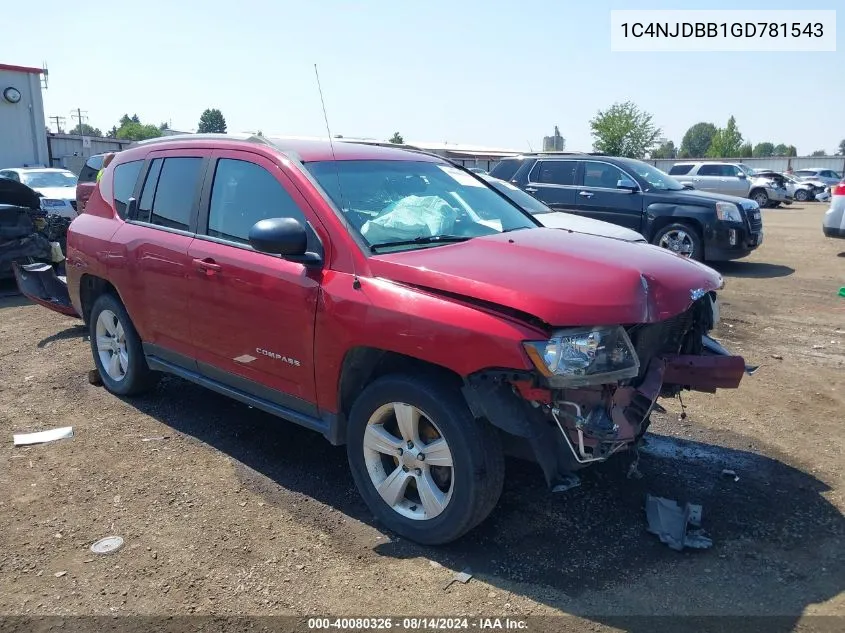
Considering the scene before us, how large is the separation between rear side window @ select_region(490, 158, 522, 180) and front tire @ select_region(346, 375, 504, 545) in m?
9.90

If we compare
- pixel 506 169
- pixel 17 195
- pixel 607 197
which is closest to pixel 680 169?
pixel 506 169

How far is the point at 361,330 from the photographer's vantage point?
3.48 meters

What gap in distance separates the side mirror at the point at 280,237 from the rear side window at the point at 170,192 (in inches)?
48.0

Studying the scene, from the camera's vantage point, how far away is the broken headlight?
3.01 metres

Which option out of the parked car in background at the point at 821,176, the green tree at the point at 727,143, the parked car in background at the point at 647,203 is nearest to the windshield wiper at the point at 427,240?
the parked car in background at the point at 647,203

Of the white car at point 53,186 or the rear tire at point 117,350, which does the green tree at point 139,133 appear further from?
the rear tire at point 117,350

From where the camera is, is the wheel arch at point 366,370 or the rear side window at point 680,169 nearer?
the wheel arch at point 366,370

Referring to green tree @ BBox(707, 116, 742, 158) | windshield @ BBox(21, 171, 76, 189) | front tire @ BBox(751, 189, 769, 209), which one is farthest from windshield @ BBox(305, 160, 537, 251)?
green tree @ BBox(707, 116, 742, 158)

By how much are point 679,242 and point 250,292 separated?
9148mm

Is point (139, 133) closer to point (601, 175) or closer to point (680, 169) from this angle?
point (680, 169)

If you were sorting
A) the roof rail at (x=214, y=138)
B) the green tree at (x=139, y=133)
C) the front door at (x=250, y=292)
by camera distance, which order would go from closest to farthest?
the front door at (x=250, y=292) → the roof rail at (x=214, y=138) → the green tree at (x=139, y=133)

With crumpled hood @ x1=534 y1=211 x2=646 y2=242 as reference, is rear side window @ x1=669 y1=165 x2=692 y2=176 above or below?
above

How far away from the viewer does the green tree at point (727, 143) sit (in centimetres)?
8862

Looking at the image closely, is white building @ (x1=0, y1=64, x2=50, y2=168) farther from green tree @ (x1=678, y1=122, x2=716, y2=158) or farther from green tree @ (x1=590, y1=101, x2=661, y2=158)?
green tree @ (x1=678, y1=122, x2=716, y2=158)
